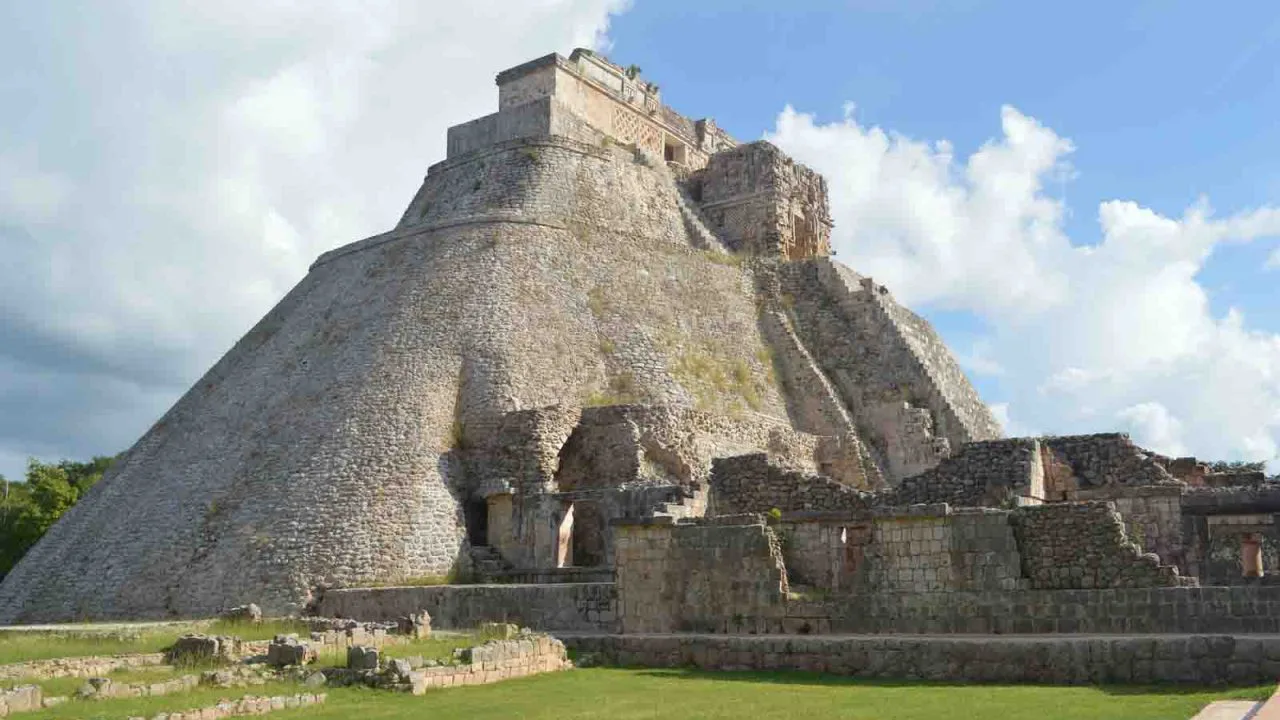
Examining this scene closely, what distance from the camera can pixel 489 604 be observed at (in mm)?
19844

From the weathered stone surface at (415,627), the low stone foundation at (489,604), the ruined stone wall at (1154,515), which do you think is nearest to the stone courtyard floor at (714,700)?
the weathered stone surface at (415,627)

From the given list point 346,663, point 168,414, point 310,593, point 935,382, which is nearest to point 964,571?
point 346,663

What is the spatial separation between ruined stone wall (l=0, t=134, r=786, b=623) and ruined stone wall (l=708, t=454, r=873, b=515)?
4.07m

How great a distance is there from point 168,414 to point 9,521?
12364mm

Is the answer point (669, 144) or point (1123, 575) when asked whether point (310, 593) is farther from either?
point (669, 144)

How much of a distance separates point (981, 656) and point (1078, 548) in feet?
7.68

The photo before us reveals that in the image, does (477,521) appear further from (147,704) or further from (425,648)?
(147,704)

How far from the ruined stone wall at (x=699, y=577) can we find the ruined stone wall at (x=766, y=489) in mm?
5939

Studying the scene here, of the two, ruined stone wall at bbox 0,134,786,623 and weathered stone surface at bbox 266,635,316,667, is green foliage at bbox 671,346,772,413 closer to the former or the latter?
ruined stone wall at bbox 0,134,786,623

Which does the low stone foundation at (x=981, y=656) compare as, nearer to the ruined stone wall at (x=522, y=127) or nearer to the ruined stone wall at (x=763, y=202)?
the ruined stone wall at (x=763, y=202)

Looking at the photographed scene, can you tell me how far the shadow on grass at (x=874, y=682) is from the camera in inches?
430

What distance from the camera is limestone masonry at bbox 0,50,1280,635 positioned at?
1541cm

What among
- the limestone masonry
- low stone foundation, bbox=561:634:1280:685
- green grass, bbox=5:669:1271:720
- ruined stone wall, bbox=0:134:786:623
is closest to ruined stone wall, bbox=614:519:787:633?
the limestone masonry

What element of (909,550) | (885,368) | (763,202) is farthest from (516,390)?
(763,202)
